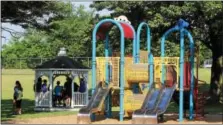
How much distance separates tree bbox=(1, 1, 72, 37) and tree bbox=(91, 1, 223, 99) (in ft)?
11.6

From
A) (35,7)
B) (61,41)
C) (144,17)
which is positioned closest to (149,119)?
(35,7)

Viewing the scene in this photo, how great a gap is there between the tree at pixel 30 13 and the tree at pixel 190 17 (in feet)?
11.6

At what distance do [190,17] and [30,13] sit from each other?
7595 mm

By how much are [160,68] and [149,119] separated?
2301 mm

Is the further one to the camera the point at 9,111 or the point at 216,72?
the point at 216,72

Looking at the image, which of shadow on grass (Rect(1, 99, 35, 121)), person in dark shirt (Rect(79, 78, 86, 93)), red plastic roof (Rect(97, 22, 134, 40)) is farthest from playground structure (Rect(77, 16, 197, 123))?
person in dark shirt (Rect(79, 78, 86, 93))

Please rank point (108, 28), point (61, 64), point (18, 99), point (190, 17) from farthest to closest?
1. point (61, 64)
2. point (190, 17)
3. point (18, 99)
4. point (108, 28)

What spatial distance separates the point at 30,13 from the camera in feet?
70.1

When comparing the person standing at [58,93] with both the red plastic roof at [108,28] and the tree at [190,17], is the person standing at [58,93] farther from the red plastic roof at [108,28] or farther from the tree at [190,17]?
the red plastic roof at [108,28]

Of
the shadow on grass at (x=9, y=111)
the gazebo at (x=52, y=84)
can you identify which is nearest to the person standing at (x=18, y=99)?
the shadow on grass at (x=9, y=111)

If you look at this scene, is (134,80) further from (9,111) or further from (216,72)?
(216,72)

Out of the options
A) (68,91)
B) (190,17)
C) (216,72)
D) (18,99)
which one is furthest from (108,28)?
(216,72)

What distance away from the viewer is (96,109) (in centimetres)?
1698

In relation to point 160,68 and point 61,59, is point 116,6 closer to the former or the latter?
point 61,59
